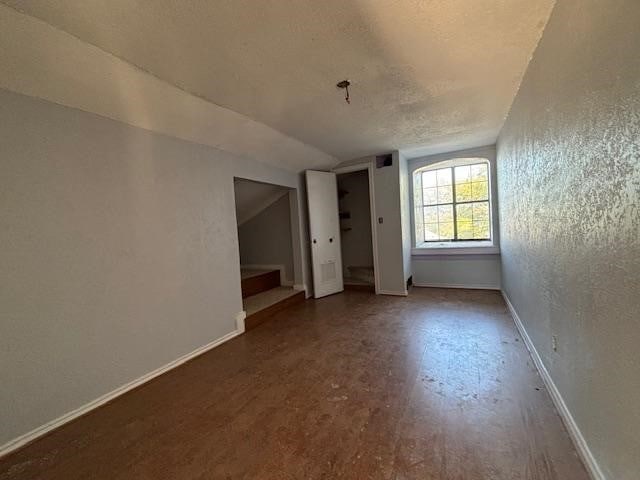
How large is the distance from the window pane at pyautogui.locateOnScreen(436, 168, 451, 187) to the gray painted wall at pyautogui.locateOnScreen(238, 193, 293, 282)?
2.66m

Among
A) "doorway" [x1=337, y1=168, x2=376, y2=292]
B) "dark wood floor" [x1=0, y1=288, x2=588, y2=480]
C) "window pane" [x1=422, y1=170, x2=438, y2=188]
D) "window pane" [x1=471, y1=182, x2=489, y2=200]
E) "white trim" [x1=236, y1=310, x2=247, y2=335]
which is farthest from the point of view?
"doorway" [x1=337, y1=168, x2=376, y2=292]

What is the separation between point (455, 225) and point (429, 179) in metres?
0.92

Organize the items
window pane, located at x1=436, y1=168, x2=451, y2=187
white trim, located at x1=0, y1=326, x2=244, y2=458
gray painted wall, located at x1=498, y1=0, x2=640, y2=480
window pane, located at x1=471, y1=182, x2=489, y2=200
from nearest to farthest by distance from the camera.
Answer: gray painted wall, located at x1=498, y1=0, x2=640, y2=480, white trim, located at x1=0, y1=326, x2=244, y2=458, window pane, located at x1=471, y1=182, x2=489, y2=200, window pane, located at x1=436, y1=168, x2=451, y2=187

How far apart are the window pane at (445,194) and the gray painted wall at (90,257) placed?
3.79 meters

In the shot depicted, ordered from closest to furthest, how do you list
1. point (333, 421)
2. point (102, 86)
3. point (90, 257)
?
point (333, 421)
point (102, 86)
point (90, 257)

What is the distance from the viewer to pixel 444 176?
464 cm

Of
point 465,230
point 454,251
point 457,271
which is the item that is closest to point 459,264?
point 457,271

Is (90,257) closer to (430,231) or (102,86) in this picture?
(102,86)

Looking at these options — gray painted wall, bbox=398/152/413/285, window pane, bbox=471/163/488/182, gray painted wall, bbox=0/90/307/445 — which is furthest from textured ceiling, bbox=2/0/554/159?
window pane, bbox=471/163/488/182

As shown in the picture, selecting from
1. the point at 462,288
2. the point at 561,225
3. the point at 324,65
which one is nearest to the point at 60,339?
the point at 324,65

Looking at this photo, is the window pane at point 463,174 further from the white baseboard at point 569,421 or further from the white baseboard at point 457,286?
the white baseboard at point 569,421

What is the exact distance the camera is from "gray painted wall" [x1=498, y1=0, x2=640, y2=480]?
2.73 ft

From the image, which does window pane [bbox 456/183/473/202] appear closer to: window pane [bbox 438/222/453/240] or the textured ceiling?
window pane [bbox 438/222/453/240]

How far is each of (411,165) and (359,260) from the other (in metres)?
1.92
